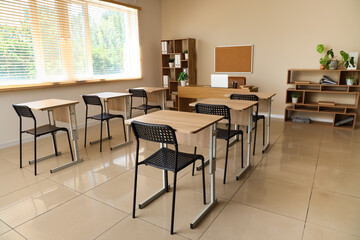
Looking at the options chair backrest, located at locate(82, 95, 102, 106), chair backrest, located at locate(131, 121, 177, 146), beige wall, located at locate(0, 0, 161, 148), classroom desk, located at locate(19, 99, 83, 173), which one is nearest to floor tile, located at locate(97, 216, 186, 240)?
chair backrest, located at locate(131, 121, 177, 146)

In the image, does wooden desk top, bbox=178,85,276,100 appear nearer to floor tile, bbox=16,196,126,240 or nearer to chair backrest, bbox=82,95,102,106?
chair backrest, bbox=82,95,102,106

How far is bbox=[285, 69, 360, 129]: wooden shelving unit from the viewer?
193 inches

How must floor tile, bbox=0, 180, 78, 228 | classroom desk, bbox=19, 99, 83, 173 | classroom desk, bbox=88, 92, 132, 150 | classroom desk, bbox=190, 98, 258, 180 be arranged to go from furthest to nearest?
classroom desk, bbox=88, 92, 132, 150 → classroom desk, bbox=19, 99, 83, 173 → classroom desk, bbox=190, 98, 258, 180 → floor tile, bbox=0, 180, 78, 228

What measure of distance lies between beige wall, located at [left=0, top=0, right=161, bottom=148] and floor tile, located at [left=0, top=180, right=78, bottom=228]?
6.31ft

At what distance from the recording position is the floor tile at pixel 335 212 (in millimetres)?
1998

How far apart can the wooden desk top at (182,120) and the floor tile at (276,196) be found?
857 mm

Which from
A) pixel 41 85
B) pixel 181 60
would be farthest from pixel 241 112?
pixel 181 60

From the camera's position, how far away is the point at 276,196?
2449 mm

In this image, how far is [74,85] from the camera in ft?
16.3

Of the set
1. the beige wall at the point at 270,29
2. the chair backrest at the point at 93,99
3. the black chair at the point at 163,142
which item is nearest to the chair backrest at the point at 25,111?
the chair backrest at the point at 93,99

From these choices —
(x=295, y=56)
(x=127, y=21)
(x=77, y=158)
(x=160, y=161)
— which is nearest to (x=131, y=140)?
(x=77, y=158)

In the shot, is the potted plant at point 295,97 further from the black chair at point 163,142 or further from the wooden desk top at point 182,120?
the black chair at point 163,142

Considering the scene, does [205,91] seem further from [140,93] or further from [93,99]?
[93,99]

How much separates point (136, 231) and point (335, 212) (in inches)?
66.6
